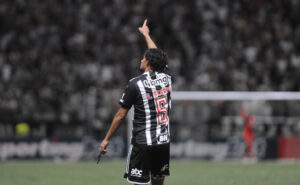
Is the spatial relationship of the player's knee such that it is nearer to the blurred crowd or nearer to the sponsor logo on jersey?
the sponsor logo on jersey

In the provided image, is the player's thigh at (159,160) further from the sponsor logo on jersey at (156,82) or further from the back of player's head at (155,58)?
the back of player's head at (155,58)

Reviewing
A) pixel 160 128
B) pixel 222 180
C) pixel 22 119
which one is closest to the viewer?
pixel 160 128

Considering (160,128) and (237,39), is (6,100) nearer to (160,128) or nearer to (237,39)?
(237,39)

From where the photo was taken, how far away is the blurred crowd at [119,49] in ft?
69.3

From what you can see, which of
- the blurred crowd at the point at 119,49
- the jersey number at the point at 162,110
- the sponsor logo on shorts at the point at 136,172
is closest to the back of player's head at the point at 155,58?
the jersey number at the point at 162,110

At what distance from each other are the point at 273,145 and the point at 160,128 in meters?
14.3

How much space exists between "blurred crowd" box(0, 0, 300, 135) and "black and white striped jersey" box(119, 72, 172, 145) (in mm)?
13310

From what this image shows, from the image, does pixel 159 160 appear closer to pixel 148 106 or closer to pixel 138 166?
pixel 138 166

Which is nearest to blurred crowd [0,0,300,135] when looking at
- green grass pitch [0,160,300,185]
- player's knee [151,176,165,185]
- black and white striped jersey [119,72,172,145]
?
green grass pitch [0,160,300,185]

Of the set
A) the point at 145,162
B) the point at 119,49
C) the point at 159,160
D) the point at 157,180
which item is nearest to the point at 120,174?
the point at 157,180

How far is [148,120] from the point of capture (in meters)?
7.46

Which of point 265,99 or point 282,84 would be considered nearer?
point 265,99

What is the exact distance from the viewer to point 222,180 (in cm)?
1373

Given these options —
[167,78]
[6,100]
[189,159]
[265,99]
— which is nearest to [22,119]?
[6,100]
